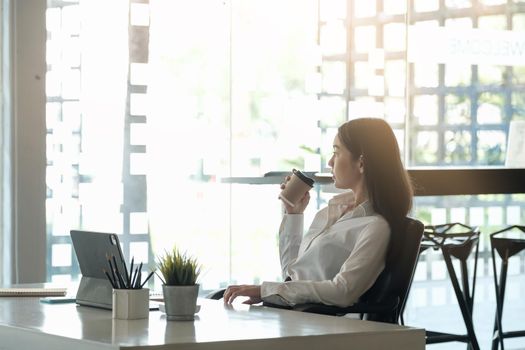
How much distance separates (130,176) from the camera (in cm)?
583

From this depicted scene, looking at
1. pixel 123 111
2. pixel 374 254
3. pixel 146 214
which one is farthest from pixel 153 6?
pixel 374 254

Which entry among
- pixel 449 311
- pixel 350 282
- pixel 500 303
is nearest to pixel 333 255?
pixel 350 282

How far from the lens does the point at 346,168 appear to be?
3.70 metres

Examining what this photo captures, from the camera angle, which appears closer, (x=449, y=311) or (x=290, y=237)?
(x=290, y=237)

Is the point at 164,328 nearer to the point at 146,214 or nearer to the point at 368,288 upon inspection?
the point at 368,288

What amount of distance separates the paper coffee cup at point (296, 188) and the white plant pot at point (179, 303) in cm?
125

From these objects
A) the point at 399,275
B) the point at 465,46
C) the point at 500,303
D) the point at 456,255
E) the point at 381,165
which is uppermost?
the point at 465,46

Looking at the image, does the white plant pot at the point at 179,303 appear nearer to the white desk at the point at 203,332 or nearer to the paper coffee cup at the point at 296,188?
the white desk at the point at 203,332

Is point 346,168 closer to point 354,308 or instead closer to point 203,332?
point 354,308

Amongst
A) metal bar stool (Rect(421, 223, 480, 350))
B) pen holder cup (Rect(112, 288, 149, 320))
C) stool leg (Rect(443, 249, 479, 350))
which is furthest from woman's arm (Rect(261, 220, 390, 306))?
stool leg (Rect(443, 249, 479, 350))

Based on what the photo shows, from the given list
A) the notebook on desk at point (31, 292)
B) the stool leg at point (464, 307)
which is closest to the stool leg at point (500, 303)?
the stool leg at point (464, 307)

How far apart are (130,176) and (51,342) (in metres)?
3.46

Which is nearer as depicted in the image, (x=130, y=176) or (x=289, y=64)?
(x=130, y=176)

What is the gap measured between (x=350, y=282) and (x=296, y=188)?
63 centimetres
